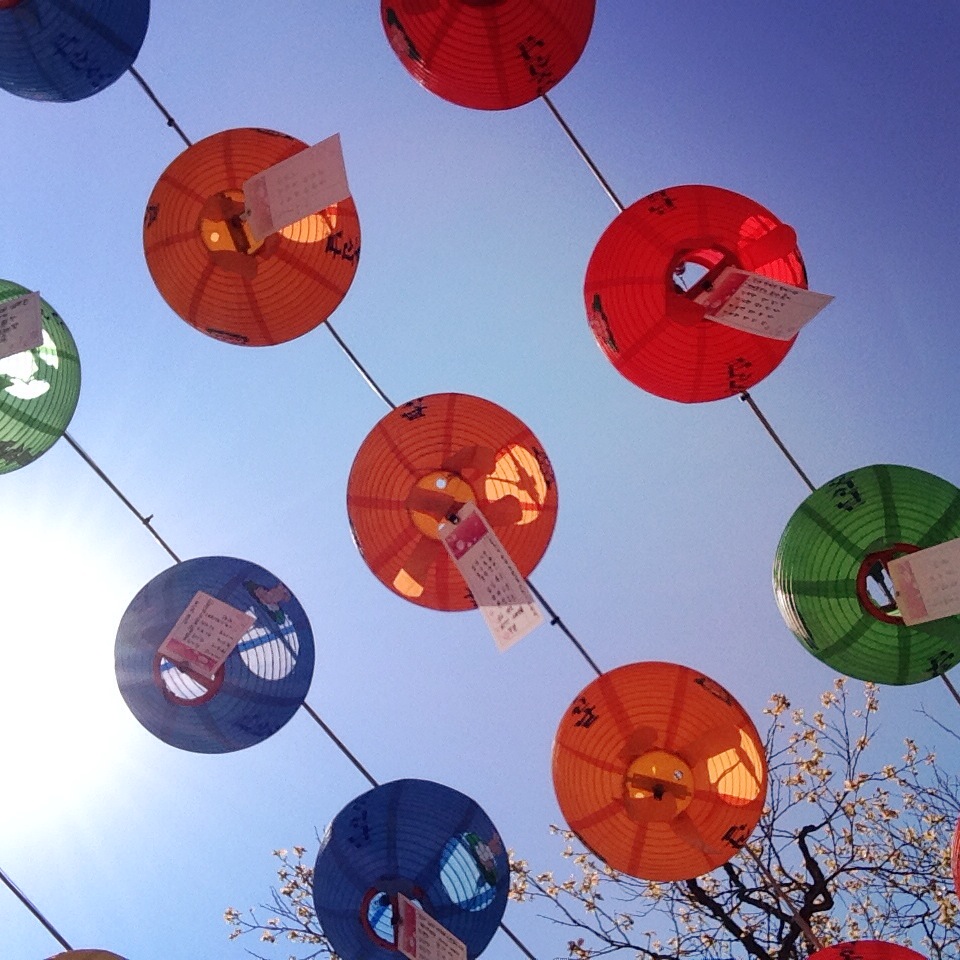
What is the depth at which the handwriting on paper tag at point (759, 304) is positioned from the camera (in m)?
3.16

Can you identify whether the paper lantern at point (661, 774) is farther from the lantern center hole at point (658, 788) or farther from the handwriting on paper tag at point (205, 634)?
the handwriting on paper tag at point (205, 634)

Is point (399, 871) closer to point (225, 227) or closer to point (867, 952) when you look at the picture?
point (867, 952)

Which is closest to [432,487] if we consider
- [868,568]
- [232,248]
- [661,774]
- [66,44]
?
[232,248]

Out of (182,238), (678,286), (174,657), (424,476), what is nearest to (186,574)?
(174,657)

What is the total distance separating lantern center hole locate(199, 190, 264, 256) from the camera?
3.60 meters

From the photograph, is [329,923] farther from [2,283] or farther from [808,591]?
[2,283]

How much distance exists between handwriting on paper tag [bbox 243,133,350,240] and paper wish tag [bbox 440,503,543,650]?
1.04 m

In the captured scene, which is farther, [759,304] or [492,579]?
[492,579]

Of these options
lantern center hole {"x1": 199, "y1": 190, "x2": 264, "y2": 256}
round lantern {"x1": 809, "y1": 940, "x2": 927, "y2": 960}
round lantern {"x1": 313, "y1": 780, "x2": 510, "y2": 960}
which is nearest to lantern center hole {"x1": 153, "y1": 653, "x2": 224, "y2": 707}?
round lantern {"x1": 313, "y1": 780, "x2": 510, "y2": 960}

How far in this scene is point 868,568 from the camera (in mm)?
3234

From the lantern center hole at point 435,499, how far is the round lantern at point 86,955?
1.81 m

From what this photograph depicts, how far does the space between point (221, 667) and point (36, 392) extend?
1.17m

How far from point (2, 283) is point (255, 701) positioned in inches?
67.7

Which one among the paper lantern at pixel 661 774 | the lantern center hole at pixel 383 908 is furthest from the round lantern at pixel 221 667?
→ the paper lantern at pixel 661 774
